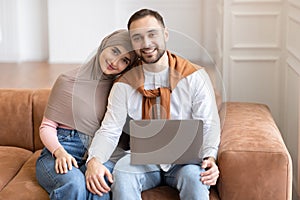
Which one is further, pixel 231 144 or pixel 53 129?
pixel 53 129

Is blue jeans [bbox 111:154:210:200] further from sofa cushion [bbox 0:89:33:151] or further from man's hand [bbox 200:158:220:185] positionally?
sofa cushion [bbox 0:89:33:151]

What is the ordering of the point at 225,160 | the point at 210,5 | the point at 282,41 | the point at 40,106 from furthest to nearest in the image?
the point at 210,5 < the point at 282,41 < the point at 40,106 < the point at 225,160

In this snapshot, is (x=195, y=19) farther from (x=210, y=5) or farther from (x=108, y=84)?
(x=108, y=84)

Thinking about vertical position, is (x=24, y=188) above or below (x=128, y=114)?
below

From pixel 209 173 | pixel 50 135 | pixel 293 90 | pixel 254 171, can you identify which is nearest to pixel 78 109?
pixel 50 135

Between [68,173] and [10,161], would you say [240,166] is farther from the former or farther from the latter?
[10,161]

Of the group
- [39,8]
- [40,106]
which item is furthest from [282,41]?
[39,8]

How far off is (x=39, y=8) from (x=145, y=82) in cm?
406

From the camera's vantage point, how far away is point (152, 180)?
2258mm

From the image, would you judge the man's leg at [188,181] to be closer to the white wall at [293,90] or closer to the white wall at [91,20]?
the white wall at [293,90]

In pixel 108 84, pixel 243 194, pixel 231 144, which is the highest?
pixel 108 84

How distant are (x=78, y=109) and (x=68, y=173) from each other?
0.30 meters

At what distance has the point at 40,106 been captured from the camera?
2.80 metres

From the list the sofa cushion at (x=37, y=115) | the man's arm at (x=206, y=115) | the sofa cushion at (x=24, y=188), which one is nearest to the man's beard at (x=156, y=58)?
the man's arm at (x=206, y=115)
